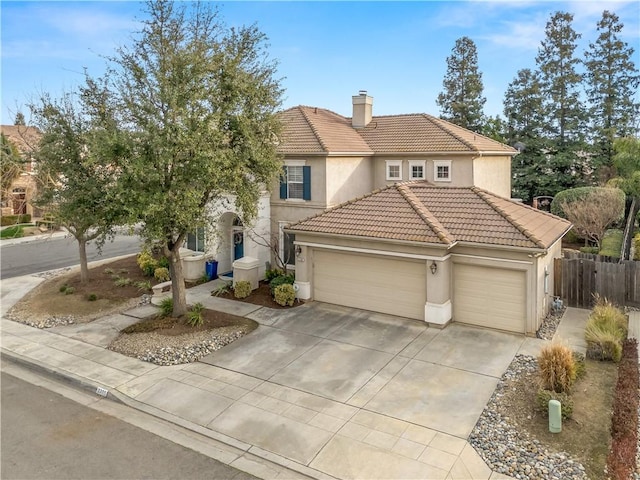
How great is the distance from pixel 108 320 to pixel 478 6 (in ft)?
52.6

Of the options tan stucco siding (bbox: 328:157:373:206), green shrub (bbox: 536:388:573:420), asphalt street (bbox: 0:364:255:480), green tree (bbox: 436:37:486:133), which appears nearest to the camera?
asphalt street (bbox: 0:364:255:480)

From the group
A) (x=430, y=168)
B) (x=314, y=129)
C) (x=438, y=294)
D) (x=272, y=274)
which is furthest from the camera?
(x=430, y=168)

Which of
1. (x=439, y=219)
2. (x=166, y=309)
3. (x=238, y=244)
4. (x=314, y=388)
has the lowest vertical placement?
(x=314, y=388)

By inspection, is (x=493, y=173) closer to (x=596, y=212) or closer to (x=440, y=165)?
(x=440, y=165)

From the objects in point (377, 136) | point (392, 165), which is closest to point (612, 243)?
point (392, 165)

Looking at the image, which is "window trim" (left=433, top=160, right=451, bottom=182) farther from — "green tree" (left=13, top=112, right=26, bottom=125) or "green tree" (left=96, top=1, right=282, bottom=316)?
"green tree" (left=13, top=112, right=26, bottom=125)

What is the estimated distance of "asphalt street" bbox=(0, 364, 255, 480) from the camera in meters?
8.33

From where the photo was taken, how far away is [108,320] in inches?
645

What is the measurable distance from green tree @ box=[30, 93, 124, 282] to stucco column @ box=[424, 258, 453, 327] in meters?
9.24

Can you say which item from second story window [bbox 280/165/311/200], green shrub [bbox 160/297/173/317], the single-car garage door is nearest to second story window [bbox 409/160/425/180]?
second story window [bbox 280/165/311/200]

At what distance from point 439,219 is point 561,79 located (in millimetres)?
26505

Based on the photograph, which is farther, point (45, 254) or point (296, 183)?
point (45, 254)

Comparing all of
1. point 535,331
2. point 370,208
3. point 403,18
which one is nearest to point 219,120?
point 370,208

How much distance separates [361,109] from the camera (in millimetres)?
24531
